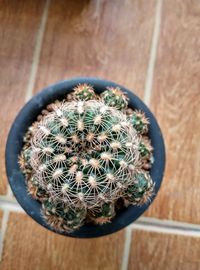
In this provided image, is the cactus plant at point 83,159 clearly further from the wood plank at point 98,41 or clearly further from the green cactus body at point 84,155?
the wood plank at point 98,41

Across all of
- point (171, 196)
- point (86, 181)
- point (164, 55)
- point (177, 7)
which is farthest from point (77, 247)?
point (177, 7)

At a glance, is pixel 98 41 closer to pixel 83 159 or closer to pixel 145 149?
Result: pixel 145 149

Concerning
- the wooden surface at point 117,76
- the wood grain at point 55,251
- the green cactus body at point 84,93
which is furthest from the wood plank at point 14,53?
the green cactus body at point 84,93

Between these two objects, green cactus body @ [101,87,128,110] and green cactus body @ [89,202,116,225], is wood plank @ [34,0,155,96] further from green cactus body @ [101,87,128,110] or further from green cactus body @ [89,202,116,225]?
green cactus body @ [89,202,116,225]

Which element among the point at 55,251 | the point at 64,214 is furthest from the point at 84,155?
the point at 55,251

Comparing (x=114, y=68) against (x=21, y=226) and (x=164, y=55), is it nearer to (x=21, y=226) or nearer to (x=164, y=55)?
(x=164, y=55)

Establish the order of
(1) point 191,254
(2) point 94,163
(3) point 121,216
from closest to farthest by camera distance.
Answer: (2) point 94,163
(3) point 121,216
(1) point 191,254

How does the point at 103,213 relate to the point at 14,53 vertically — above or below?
below
